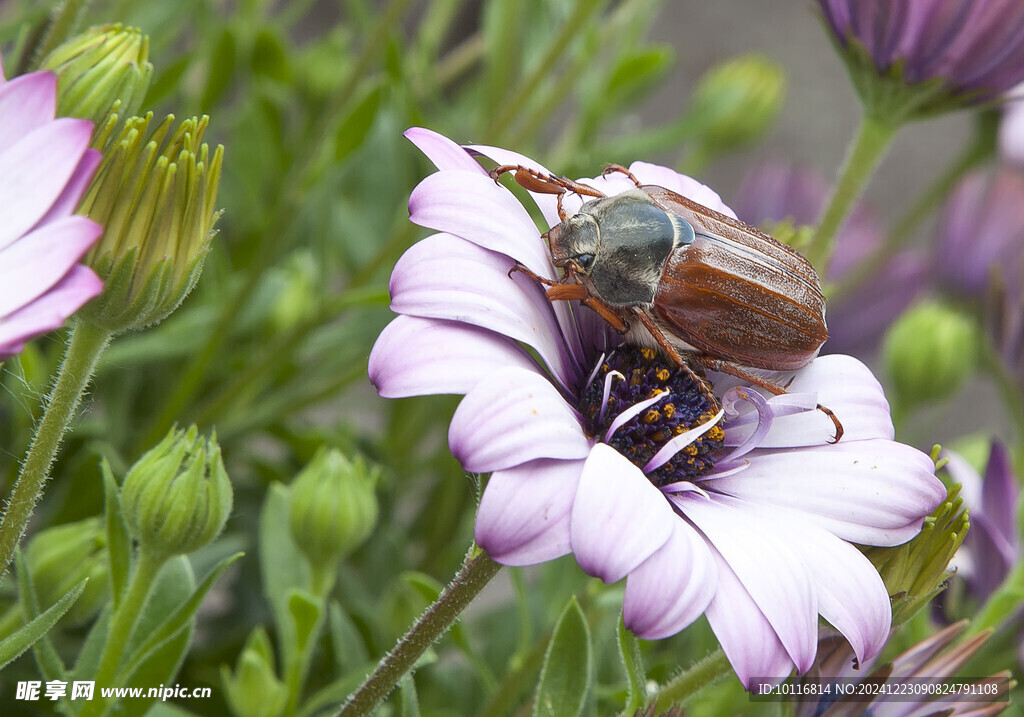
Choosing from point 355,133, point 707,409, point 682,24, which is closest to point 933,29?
point 707,409

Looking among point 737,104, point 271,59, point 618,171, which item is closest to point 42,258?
point 618,171

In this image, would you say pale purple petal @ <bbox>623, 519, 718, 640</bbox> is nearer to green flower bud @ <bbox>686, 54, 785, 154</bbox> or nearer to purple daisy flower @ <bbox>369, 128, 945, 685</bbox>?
purple daisy flower @ <bbox>369, 128, 945, 685</bbox>

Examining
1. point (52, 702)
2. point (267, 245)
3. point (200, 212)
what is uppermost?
point (200, 212)

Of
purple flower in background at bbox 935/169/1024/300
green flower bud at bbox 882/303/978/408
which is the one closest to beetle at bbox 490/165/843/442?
green flower bud at bbox 882/303/978/408

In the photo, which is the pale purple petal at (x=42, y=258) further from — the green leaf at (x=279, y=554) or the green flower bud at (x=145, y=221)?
the green leaf at (x=279, y=554)

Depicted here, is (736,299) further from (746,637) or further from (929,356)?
(929,356)

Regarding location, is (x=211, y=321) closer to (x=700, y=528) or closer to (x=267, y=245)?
(x=267, y=245)
